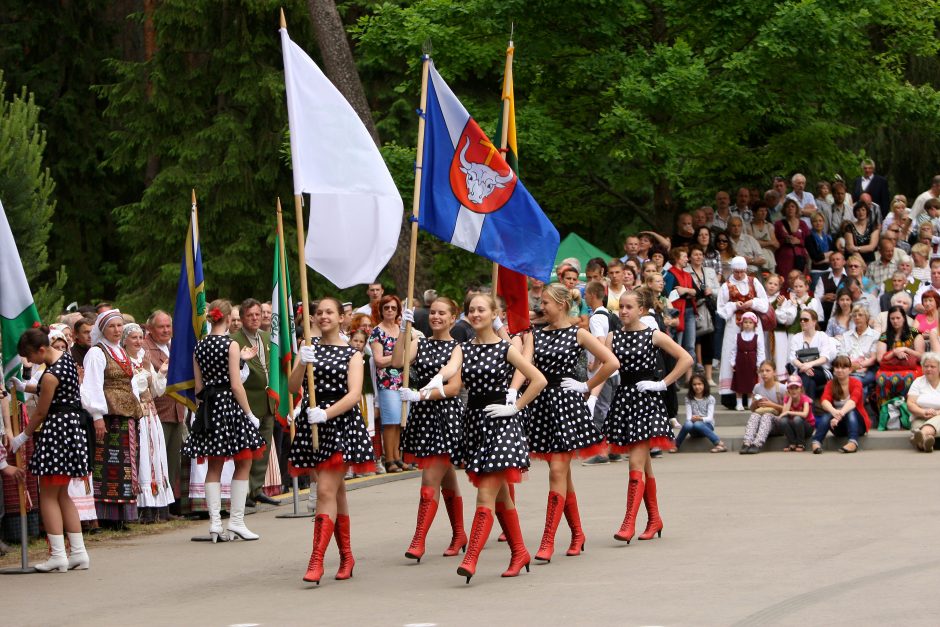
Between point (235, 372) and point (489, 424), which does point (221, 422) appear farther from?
point (489, 424)

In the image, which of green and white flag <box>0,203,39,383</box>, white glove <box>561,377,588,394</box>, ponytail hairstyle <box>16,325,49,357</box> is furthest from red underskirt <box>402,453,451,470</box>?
green and white flag <box>0,203,39,383</box>

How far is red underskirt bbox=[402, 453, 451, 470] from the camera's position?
10.7 m

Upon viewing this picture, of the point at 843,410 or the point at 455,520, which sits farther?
the point at 843,410

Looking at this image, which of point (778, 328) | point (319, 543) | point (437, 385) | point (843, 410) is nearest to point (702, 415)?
point (843, 410)

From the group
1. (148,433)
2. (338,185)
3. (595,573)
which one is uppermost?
(338,185)

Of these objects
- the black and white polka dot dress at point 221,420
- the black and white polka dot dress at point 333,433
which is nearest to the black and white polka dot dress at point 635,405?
the black and white polka dot dress at point 333,433

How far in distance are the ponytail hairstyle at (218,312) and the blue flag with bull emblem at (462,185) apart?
2.58m

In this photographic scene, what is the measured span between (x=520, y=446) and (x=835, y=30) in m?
12.1

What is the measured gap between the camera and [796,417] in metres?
17.0

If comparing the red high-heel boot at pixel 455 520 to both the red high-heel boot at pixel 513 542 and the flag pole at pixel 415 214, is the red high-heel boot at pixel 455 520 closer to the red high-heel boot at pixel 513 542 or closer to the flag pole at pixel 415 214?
the flag pole at pixel 415 214

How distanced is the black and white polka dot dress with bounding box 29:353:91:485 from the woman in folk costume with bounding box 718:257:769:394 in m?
9.73

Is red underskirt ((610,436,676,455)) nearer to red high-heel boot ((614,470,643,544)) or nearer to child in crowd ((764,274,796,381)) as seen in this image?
red high-heel boot ((614,470,643,544))

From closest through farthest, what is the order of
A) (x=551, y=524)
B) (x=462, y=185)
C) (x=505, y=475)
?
(x=505, y=475)
(x=551, y=524)
(x=462, y=185)

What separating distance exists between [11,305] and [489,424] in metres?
3.80
